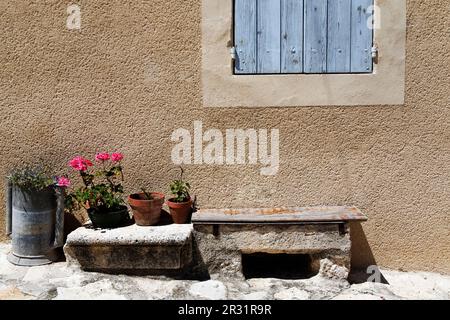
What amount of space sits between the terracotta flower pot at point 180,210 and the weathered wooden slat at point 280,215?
0.08 m

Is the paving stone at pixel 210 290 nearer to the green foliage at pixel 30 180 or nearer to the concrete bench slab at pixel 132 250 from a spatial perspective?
the concrete bench slab at pixel 132 250

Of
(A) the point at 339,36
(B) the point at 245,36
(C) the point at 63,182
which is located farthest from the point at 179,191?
(A) the point at 339,36

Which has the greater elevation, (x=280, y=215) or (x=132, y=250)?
(x=280, y=215)

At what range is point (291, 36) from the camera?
366 cm

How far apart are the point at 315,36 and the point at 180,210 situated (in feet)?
5.49

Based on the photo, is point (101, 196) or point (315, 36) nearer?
point (101, 196)

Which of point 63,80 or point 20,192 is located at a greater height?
point 63,80

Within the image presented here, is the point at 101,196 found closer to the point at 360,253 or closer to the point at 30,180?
the point at 30,180

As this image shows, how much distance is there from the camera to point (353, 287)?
11.1ft

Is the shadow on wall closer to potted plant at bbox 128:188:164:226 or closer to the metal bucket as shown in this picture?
potted plant at bbox 128:188:164:226

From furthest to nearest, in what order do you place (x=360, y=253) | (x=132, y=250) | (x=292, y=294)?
(x=360, y=253) → (x=132, y=250) → (x=292, y=294)
